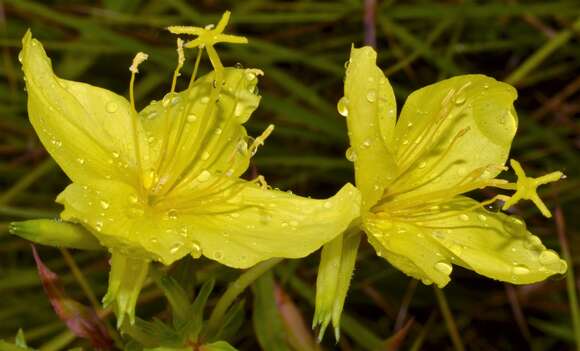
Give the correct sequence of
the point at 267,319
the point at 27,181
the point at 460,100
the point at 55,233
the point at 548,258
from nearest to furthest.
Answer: the point at 55,233 → the point at 548,258 → the point at 460,100 → the point at 267,319 → the point at 27,181

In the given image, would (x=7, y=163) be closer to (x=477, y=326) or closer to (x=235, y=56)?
(x=235, y=56)

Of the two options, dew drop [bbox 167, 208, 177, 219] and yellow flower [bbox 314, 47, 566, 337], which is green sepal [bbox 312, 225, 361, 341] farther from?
dew drop [bbox 167, 208, 177, 219]

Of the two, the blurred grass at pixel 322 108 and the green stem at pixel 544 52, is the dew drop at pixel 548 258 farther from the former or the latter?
the green stem at pixel 544 52

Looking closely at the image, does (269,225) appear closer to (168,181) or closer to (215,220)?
(215,220)

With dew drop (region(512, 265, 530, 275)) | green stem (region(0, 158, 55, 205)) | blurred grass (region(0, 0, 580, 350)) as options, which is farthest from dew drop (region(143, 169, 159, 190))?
green stem (region(0, 158, 55, 205))

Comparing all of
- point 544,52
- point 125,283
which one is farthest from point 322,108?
point 125,283
